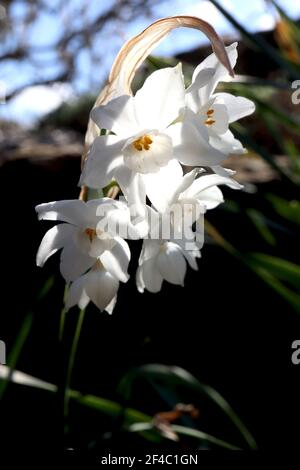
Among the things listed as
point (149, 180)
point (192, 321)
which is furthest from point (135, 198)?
point (192, 321)

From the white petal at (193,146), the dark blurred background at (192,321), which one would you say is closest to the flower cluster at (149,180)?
the white petal at (193,146)

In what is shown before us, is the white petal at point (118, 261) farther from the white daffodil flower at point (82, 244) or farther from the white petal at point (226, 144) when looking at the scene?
the white petal at point (226, 144)

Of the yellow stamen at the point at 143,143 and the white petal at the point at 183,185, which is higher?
the yellow stamen at the point at 143,143

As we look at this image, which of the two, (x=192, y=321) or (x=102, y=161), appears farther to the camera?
(x=192, y=321)

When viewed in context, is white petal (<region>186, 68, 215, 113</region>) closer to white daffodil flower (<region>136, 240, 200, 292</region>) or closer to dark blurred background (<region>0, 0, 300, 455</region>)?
white daffodil flower (<region>136, 240, 200, 292</region>)

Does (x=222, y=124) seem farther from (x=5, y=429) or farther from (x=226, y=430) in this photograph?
(x=226, y=430)

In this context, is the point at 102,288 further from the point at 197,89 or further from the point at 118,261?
the point at 197,89
